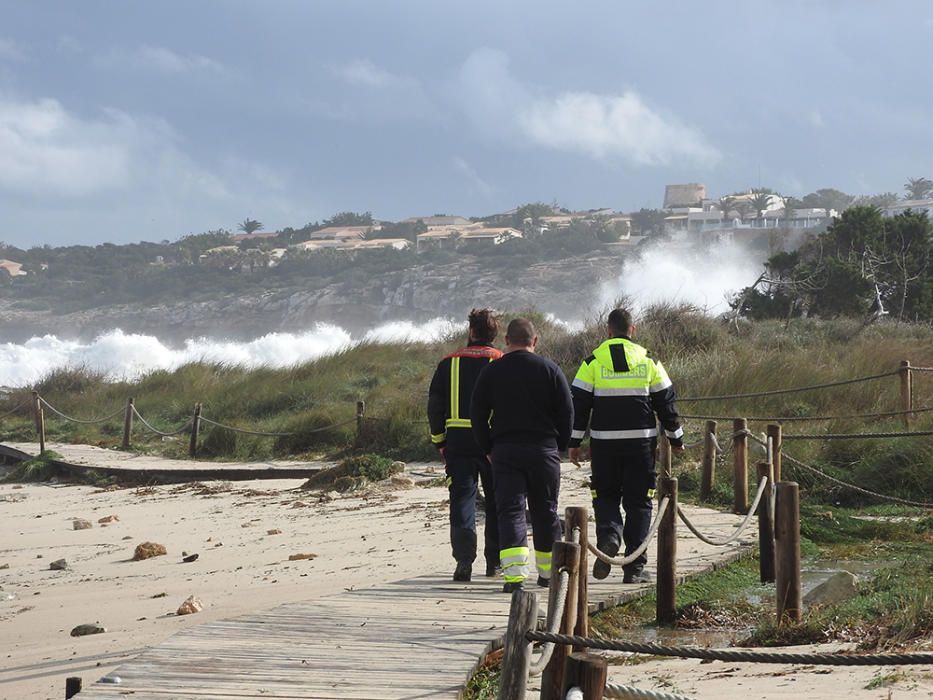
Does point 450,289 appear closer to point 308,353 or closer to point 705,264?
point 705,264

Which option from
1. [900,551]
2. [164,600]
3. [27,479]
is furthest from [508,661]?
[27,479]

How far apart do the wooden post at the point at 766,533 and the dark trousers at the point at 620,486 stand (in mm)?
839

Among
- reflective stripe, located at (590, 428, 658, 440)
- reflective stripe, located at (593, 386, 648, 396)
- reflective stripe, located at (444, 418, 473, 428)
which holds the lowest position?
reflective stripe, located at (590, 428, 658, 440)

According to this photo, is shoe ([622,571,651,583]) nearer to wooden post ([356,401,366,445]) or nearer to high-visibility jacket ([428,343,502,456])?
high-visibility jacket ([428,343,502,456])

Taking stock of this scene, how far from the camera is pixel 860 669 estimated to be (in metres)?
5.83

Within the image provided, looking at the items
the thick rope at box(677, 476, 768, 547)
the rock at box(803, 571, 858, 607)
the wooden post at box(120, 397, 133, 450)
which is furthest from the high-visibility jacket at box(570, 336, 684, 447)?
the wooden post at box(120, 397, 133, 450)

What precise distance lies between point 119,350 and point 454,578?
46.8 meters

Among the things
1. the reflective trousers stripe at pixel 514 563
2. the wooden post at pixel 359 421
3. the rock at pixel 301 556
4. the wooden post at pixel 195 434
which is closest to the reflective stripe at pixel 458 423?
the reflective trousers stripe at pixel 514 563

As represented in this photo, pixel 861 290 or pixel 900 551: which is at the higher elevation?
pixel 861 290

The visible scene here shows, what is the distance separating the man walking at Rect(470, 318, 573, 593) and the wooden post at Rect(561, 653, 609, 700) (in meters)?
3.32

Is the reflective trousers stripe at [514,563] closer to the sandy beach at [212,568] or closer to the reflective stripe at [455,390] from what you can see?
the reflective stripe at [455,390]

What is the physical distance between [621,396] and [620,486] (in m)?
0.59

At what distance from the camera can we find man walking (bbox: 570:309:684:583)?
810cm

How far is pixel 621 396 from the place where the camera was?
812 cm
